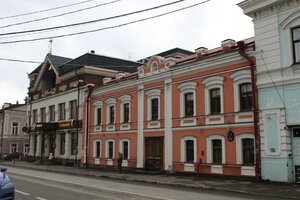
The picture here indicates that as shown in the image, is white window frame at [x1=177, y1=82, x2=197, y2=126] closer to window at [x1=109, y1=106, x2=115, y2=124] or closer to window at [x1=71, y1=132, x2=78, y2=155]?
window at [x1=109, y1=106, x2=115, y2=124]

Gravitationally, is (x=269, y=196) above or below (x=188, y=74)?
below

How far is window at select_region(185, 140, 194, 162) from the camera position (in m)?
24.4

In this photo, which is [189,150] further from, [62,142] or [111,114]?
[62,142]

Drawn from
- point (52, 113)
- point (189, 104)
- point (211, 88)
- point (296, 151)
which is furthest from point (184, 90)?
point (52, 113)

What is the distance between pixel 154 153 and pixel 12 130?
40511 mm

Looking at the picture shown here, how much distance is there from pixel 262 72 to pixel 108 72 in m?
21.9

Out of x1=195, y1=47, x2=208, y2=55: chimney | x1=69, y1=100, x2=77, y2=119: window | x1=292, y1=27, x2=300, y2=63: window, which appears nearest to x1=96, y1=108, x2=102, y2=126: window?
x1=69, y1=100, x2=77, y2=119: window

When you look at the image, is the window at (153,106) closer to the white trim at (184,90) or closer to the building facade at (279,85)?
the white trim at (184,90)

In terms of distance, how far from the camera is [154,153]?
27266 millimetres

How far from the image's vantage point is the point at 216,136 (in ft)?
74.1

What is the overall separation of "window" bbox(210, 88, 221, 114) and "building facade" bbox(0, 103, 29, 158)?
43482 mm

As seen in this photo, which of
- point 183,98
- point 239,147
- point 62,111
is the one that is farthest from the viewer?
point 62,111

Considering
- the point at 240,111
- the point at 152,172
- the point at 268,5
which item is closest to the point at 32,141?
the point at 152,172

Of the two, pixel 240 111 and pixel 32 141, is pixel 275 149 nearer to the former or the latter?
pixel 240 111
